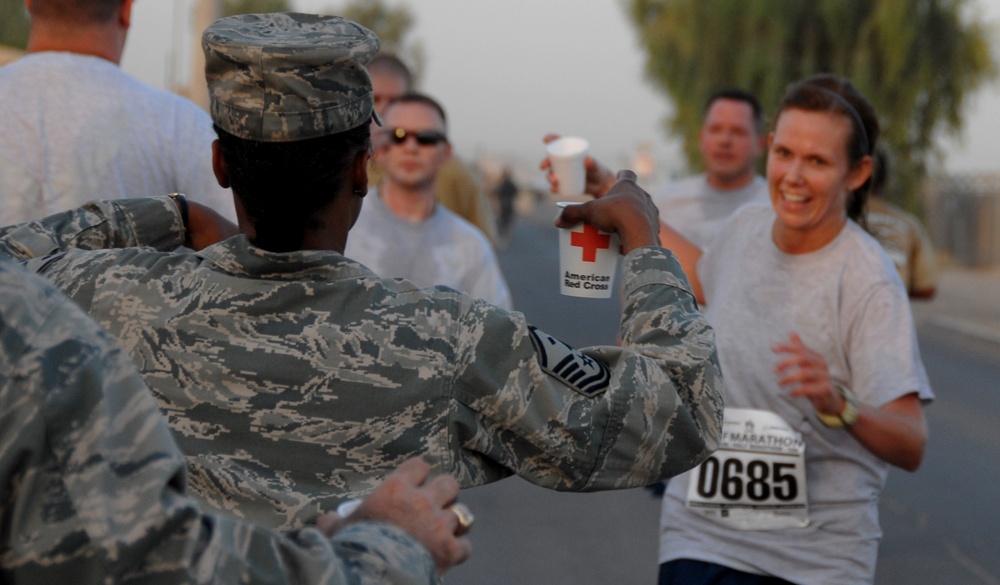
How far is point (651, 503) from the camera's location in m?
8.12

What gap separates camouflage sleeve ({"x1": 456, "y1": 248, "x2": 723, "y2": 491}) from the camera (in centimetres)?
204

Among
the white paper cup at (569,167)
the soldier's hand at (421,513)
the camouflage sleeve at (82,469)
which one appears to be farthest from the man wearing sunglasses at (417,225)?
the camouflage sleeve at (82,469)

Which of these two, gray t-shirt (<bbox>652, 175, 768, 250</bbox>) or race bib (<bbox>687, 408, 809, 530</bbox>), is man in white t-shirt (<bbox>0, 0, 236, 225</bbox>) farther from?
gray t-shirt (<bbox>652, 175, 768, 250</bbox>)

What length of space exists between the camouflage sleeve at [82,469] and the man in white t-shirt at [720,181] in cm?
508

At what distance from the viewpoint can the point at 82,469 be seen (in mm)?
1268

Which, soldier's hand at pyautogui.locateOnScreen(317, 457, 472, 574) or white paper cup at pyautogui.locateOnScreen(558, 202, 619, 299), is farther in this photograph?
white paper cup at pyautogui.locateOnScreen(558, 202, 619, 299)

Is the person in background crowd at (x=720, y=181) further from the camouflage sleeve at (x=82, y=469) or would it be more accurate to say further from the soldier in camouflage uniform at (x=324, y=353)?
the camouflage sleeve at (x=82, y=469)

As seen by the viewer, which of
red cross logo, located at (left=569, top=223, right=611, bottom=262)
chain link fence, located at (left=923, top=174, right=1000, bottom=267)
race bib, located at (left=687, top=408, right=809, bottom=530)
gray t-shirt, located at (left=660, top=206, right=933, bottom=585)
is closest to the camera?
red cross logo, located at (left=569, top=223, right=611, bottom=262)

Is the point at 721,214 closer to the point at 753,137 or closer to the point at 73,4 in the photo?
the point at 753,137

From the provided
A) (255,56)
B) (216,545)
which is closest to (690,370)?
(255,56)

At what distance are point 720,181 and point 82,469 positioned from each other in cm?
569

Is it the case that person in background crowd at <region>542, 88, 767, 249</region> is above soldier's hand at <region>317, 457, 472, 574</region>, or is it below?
below

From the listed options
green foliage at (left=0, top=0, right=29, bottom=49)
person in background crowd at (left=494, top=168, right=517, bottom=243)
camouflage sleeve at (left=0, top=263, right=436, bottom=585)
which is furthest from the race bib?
person in background crowd at (left=494, top=168, right=517, bottom=243)

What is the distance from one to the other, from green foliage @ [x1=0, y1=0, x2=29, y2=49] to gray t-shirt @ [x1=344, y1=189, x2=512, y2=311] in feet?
106
